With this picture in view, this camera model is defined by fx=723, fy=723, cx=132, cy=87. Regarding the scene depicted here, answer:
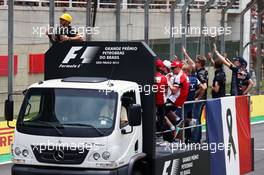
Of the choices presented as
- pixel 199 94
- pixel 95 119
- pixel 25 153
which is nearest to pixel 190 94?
pixel 199 94

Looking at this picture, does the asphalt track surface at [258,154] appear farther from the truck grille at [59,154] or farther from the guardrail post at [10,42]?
the truck grille at [59,154]

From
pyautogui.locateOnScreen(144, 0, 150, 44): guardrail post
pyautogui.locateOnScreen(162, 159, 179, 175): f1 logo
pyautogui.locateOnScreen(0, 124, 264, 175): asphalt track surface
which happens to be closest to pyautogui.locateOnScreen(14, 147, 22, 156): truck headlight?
pyautogui.locateOnScreen(162, 159, 179, 175): f1 logo

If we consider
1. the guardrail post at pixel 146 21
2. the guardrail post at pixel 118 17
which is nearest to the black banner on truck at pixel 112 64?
the guardrail post at pixel 118 17

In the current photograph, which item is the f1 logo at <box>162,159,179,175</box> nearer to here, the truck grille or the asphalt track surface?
the truck grille

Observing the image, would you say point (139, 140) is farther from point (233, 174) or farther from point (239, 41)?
point (239, 41)

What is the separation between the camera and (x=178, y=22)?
68.5ft

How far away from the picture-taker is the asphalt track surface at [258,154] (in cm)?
1397

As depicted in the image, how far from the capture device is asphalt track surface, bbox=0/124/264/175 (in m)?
14.0

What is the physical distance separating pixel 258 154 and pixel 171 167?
662 centimetres

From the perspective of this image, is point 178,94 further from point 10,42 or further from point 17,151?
point 10,42

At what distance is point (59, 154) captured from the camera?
9.38 m

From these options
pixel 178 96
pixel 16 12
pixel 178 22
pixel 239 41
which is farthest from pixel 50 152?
pixel 239 41

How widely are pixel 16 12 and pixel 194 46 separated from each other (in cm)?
728

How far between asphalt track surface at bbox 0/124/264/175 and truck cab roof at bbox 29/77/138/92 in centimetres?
417
